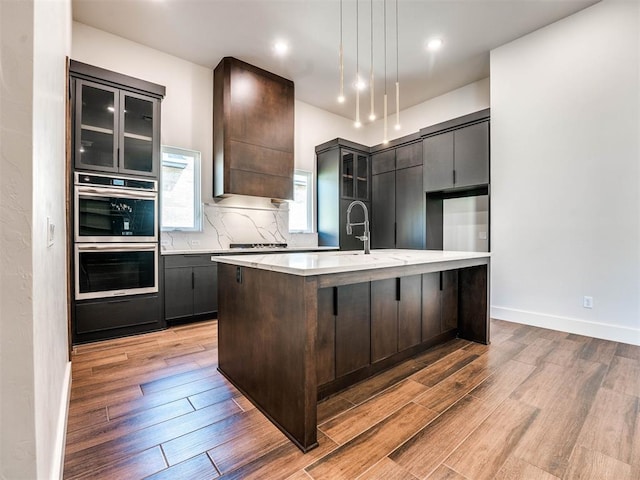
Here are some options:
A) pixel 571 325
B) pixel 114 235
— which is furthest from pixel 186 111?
pixel 571 325

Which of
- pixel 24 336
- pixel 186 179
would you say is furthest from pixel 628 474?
pixel 186 179

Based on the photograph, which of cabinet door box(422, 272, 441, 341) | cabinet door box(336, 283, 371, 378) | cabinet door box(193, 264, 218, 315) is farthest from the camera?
cabinet door box(193, 264, 218, 315)

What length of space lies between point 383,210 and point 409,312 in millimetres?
3103

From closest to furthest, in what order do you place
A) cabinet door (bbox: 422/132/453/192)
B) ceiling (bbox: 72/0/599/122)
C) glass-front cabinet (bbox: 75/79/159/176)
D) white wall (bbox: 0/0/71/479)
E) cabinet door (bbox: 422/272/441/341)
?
white wall (bbox: 0/0/71/479)
cabinet door (bbox: 422/272/441/341)
glass-front cabinet (bbox: 75/79/159/176)
ceiling (bbox: 72/0/599/122)
cabinet door (bbox: 422/132/453/192)

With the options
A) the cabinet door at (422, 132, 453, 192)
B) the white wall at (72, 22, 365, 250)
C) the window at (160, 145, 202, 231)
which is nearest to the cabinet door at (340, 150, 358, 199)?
the white wall at (72, 22, 365, 250)

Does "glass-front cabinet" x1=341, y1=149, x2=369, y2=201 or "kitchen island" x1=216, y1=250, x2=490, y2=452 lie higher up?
"glass-front cabinet" x1=341, y1=149, x2=369, y2=201

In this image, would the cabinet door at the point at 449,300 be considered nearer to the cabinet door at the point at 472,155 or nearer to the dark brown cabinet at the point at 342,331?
the dark brown cabinet at the point at 342,331

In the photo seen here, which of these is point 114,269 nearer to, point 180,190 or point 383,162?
point 180,190

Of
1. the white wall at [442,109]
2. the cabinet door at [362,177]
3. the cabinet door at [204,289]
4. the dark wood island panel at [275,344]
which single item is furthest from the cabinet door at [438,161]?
the dark wood island panel at [275,344]

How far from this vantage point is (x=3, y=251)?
0.72 m

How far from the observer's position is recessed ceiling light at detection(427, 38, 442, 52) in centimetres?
363

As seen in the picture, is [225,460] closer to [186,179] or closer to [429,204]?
[186,179]

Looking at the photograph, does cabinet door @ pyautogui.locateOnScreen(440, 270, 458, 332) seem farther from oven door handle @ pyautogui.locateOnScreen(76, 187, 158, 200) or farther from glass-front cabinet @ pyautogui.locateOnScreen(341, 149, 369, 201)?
oven door handle @ pyautogui.locateOnScreen(76, 187, 158, 200)

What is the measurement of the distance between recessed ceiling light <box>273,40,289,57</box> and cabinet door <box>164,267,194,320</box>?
115 inches
